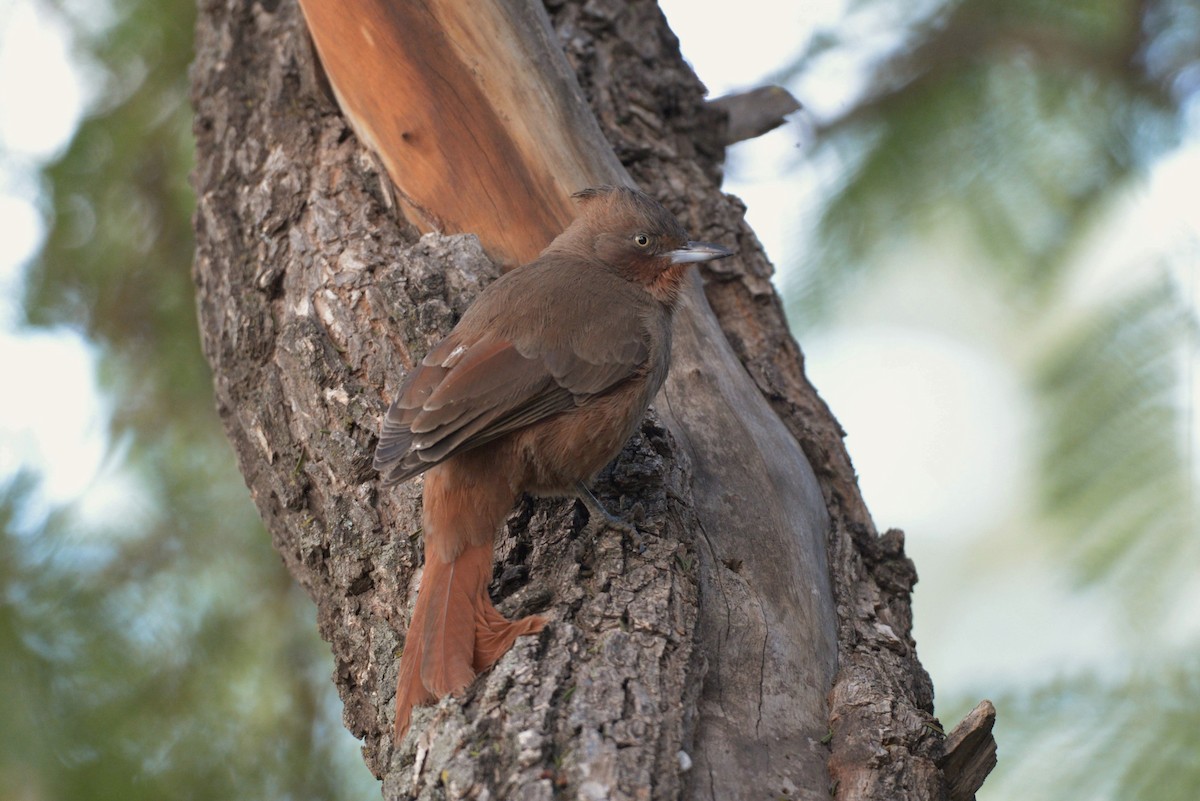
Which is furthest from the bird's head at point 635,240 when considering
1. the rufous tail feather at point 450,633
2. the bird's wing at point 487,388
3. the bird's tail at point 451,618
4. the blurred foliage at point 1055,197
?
the blurred foliage at point 1055,197

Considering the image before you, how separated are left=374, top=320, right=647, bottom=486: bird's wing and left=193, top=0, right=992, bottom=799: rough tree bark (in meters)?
0.22

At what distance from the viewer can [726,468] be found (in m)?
3.11

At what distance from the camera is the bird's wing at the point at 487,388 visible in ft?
9.23

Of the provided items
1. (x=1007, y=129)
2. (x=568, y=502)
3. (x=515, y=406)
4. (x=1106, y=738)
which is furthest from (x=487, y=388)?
(x=1007, y=129)

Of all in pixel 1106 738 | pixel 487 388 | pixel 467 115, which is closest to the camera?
pixel 487 388

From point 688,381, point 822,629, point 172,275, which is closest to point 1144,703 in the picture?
point 822,629

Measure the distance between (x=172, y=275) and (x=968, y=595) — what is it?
528 cm

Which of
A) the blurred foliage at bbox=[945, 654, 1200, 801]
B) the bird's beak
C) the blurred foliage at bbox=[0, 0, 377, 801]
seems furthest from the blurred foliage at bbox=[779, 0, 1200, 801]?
the blurred foliage at bbox=[0, 0, 377, 801]

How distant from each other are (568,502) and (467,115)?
134cm

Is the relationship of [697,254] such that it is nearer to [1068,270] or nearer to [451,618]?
[451,618]

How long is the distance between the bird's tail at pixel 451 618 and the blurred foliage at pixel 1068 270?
219 centimetres

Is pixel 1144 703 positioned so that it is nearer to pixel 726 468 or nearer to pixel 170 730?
pixel 726 468

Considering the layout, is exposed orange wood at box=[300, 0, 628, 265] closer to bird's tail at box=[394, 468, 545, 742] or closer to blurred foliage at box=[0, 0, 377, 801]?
bird's tail at box=[394, 468, 545, 742]

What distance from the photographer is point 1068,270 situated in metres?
4.63
